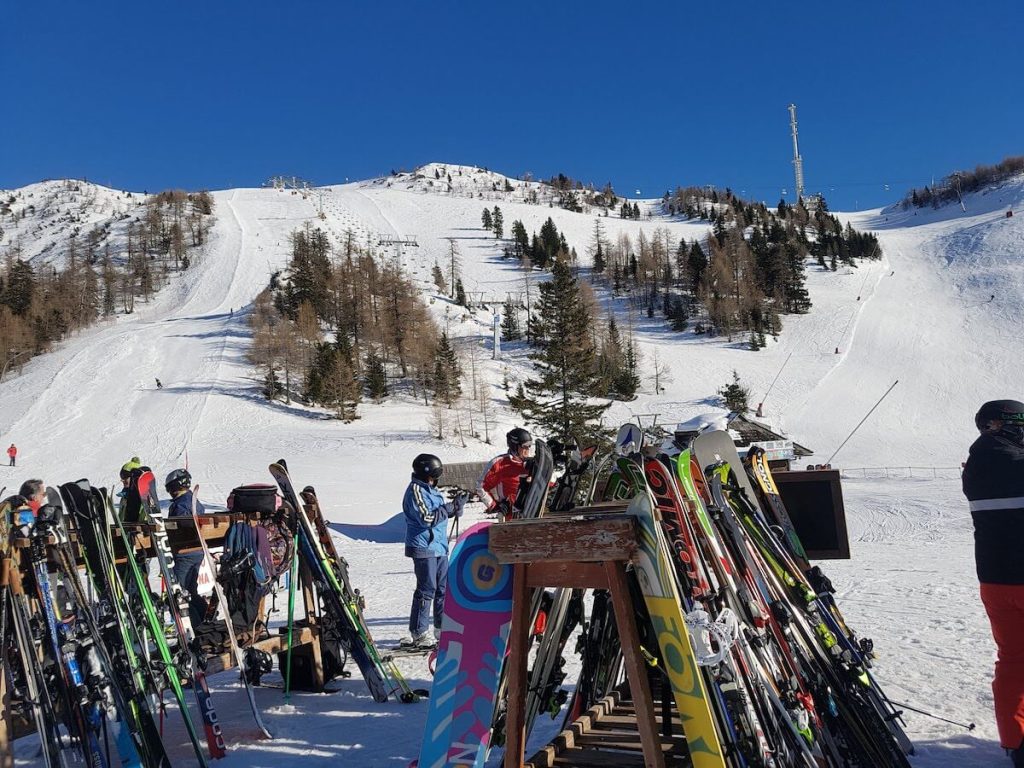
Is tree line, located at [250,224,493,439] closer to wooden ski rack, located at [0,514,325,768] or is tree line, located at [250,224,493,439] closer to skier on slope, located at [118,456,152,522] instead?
skier on slope, located at [118,456,152,522]

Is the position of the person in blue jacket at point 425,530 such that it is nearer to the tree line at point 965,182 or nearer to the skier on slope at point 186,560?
the skier on slope at point 186,560

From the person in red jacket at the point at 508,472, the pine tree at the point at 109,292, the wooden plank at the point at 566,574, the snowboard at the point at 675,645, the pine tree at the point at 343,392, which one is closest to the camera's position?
the snowboard at the point at 675,645

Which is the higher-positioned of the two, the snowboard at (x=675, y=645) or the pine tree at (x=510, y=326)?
the pine tree at (x=510, y=326)

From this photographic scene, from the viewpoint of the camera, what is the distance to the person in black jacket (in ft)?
10.8

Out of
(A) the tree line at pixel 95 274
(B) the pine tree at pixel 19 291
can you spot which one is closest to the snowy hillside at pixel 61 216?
(A) the tree line at pixel 95 274

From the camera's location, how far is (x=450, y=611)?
2777 mm

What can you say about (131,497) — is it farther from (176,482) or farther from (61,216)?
(61,216)

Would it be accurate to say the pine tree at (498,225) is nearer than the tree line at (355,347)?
No

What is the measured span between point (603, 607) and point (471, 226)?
10403 cm

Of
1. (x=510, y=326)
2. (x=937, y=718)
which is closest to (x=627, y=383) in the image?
(x=510, y=326)

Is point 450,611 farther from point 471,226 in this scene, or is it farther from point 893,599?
point 471,226

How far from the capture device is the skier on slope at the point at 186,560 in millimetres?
5707

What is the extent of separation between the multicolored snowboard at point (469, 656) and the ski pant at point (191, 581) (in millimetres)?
3367

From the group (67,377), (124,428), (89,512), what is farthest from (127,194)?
(89,512)
